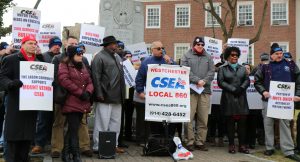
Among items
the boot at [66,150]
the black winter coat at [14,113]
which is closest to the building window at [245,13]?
the boot at [66,150]

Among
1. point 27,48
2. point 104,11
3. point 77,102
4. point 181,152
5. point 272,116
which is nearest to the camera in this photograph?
point 27,48

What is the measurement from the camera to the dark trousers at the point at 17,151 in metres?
6.61

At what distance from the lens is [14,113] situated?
6535 mm

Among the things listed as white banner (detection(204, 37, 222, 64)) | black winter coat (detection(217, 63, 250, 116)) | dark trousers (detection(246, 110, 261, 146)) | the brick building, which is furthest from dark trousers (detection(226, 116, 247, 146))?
the brick building

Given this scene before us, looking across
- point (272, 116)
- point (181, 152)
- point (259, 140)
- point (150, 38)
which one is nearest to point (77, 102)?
point (181, 152)

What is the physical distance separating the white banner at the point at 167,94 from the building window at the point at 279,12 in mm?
34638

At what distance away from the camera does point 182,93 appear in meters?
8.77

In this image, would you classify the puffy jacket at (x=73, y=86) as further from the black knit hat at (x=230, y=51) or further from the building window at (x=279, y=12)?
the building window at (x=279, y=12)

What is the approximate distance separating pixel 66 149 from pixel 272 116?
15.1ft

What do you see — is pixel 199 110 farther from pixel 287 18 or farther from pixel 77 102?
pixel 287 18

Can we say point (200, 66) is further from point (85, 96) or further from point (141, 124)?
point (85, 96)

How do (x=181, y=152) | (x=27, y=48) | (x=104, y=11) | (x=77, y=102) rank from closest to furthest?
(x=27, y=48)
(x=77, y=102)
(x=181, y=152)
(x=104, y=11)

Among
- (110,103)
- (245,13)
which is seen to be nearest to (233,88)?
(110,103)

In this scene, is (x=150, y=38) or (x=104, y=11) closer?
(x=104, y=11)
